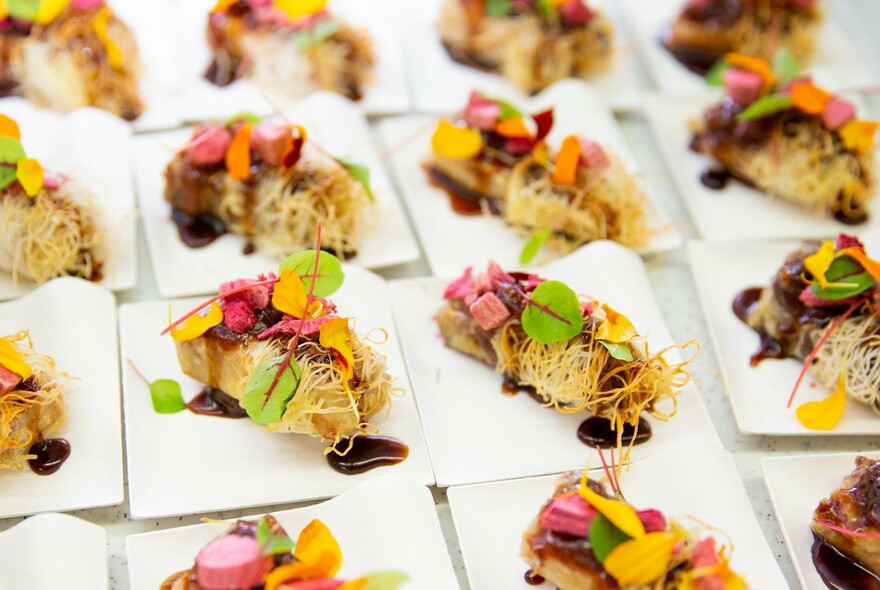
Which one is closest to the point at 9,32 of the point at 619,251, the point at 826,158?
the point at 619,251

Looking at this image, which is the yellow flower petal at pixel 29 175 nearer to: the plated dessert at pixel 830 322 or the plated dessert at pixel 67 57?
the plated dessert at pixel 67 57

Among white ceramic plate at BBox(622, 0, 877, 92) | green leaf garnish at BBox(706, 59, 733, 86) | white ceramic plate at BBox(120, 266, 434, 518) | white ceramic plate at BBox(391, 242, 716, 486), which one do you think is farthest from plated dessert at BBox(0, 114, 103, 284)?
green leaf garnish at BBox(706, 59, 733, 86)

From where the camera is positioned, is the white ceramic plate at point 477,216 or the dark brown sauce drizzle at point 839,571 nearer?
the dark brown sauce drizzle at point 839,571

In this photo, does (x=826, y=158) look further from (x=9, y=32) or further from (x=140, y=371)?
(x=9, y=32)

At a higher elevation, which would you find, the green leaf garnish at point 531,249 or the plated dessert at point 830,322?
the plated dessert at point 830,322

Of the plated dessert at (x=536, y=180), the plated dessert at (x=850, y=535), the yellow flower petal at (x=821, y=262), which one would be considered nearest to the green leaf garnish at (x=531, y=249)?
the plated dessert at (x=536, y=180)

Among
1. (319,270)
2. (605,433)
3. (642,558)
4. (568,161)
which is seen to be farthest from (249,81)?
(642,558)

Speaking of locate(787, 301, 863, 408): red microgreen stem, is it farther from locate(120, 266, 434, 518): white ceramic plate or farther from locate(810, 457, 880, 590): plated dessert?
locate(120, 266, 434, 518): white ceramic plate
